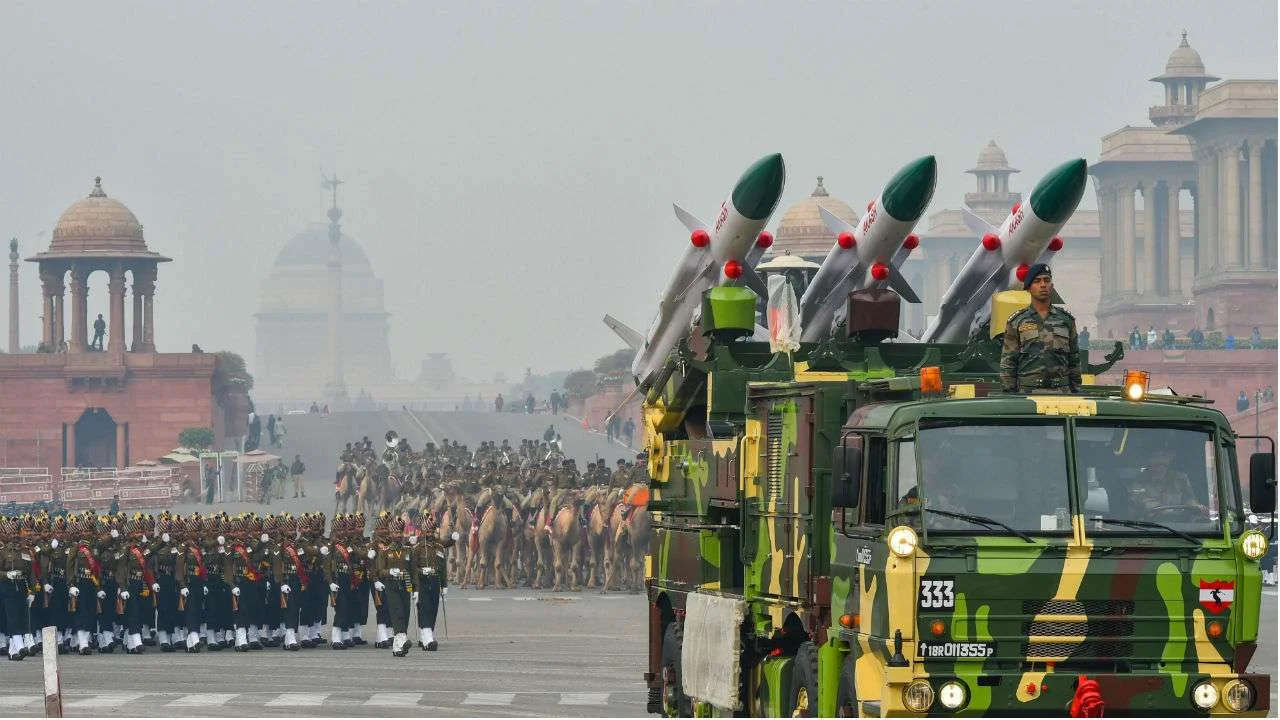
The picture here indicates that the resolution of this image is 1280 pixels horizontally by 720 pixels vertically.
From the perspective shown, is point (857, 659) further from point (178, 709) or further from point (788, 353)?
point (178, 709)

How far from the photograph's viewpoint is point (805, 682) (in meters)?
16.1

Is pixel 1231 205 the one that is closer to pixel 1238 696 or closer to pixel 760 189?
pixel 760 189

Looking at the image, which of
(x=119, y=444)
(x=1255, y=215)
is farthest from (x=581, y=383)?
(x=119, y=444)

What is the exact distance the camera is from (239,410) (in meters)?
126

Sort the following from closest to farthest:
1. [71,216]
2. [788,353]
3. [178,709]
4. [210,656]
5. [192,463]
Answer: [788,353], [178,709], [210,656], [192,463], [71,216]

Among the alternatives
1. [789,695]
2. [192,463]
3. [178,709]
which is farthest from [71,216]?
[789,695]

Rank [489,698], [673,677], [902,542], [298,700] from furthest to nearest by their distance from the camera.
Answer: [489,698]
[298,700]
[673,677]
[902,542]

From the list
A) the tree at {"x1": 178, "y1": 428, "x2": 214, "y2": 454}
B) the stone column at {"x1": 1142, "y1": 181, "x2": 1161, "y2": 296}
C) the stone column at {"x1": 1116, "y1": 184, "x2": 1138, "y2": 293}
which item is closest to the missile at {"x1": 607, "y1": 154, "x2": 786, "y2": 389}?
the tree at {"x1": 178, "y1": 428, "x2": 214, "y2": 454}

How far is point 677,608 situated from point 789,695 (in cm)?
350

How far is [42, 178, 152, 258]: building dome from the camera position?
109062mm

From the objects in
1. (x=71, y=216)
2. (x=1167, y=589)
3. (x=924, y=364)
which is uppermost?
(x=71, y=216)

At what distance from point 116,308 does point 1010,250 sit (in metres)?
88.1

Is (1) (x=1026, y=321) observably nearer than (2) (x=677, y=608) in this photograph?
Yes

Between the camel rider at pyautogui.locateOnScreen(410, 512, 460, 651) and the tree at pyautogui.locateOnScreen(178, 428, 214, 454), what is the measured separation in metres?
74.3
